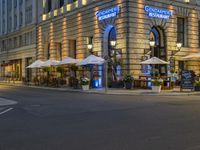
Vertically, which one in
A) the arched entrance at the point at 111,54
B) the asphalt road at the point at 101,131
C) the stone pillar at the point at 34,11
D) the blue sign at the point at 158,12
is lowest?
the asphalt road at the point at 101,131

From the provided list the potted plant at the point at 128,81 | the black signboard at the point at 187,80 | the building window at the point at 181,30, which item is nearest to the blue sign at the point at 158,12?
the building window at the point at 181,30

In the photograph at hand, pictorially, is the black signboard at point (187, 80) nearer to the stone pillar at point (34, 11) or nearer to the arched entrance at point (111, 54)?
the arched entrance at point (111, 54)

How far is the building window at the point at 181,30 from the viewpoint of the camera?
126 ft

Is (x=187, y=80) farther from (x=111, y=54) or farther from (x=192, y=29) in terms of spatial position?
(x=192, y=29)

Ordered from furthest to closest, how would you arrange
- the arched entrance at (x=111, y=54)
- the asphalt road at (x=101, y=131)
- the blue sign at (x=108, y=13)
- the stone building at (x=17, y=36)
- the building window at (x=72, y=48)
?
the stone building at (x=17, y=36) < the building window at (x=72, y=48) < the blue sign at (x=108, y=13) < the arched entrance at (x=111, y=54) < the asphalt road at (x=101, y=131)

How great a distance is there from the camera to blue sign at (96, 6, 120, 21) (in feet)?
114

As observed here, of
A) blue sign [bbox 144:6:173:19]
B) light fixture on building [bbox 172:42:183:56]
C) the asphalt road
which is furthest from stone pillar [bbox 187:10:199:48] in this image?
the asphalt road

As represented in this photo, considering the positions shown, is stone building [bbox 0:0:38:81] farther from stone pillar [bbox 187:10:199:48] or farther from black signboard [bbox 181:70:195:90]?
black signboard [bbox 181:70:195:90]

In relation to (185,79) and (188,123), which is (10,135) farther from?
(185,79)

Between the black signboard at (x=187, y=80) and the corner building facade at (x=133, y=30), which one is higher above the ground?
the corner building facade at (x=133, y=30)

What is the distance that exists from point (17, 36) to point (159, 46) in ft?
103

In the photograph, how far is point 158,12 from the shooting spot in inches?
1394

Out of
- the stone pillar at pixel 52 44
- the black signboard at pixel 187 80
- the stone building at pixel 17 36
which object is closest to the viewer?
the black signboard at pixel 187 80

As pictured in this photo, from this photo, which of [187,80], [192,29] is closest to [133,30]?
[187,80]
